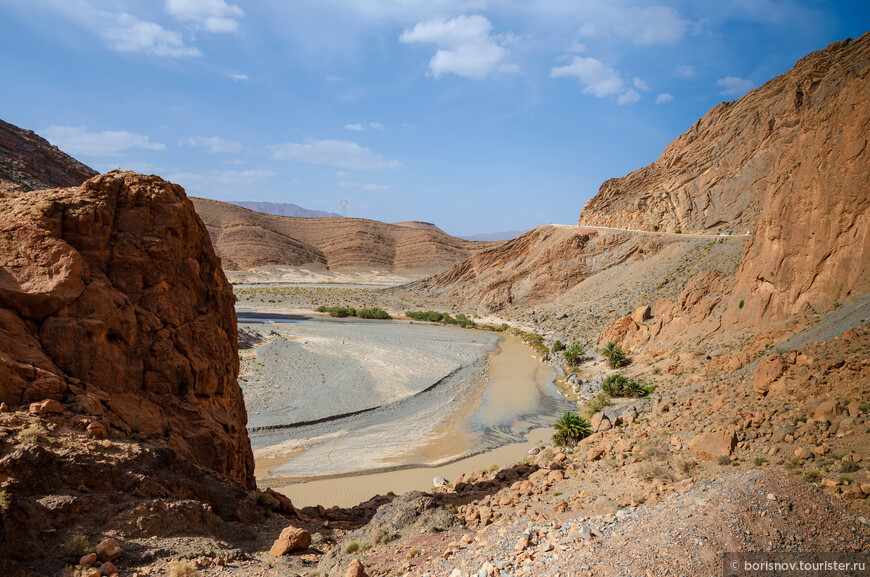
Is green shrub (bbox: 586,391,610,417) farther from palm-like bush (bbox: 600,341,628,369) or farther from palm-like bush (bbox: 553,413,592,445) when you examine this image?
palm-like bush (bbox: 600,341,628,369)

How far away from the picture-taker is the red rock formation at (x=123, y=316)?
25.2ft

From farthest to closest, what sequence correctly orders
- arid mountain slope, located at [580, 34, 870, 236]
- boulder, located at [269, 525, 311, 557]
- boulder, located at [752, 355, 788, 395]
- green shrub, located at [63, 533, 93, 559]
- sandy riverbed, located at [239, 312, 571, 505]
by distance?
sandy riverbed, located at [239, 312, 571, 505] < arid mountain slope, located at [580, 34, 870, 236] < boulder, located at [752, 355, 788, 395] < boulder, located at [269, 525, 311, 557] < green shrub, located at [63, 533, 93, 559]

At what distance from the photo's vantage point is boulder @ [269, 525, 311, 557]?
7.87 metres

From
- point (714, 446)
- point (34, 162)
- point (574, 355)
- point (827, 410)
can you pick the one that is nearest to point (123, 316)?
point (714, 446)

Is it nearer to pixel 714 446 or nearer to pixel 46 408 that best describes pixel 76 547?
pixel 46 408

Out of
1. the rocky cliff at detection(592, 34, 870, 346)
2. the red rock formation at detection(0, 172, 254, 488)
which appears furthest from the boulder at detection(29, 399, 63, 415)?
the rocky cliff at detection(592, 34, 870, 346)

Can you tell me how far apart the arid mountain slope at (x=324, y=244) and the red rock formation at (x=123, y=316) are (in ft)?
297

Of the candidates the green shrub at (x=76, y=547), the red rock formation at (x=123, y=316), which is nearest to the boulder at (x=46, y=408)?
the red rock formation at (x=123, y=316)

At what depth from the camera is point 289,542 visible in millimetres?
7902

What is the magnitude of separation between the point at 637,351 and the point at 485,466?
12118 mm

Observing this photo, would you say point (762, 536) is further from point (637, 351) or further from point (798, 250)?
point (637, 351)

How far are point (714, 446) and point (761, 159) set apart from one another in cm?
3985

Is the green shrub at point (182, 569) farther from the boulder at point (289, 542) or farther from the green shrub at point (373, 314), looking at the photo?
the green shrub at point (373, 314)

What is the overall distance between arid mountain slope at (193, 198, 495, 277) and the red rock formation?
297 ft
